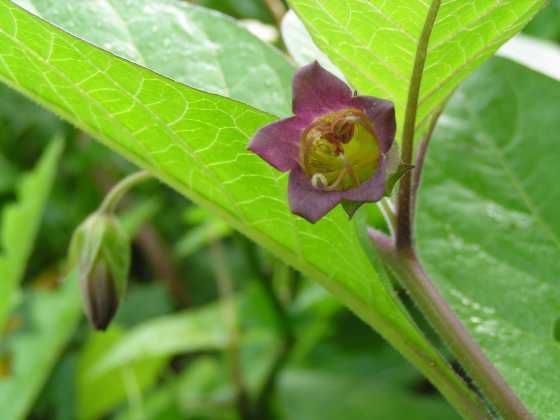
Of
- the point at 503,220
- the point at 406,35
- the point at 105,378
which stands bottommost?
the point at 105,378

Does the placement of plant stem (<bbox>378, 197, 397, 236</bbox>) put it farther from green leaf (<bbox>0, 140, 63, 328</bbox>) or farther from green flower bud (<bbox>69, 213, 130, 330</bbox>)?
green leaf (<bbox>0, 140, 63, 328</bbox>)

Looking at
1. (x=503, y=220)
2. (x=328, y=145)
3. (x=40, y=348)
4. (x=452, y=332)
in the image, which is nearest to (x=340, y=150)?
(x=328, y=145)

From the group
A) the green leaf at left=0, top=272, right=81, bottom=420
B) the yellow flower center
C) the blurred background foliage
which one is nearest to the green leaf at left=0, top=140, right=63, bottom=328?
the blurred background foliage

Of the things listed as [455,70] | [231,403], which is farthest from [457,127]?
[231,403]

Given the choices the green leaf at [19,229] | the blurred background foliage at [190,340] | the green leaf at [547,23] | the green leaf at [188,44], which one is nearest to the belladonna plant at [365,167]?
the green leaf at [188,44]

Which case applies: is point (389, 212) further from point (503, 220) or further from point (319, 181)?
point (503, 220)

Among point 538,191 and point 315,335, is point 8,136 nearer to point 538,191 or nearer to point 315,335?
point 315,335
